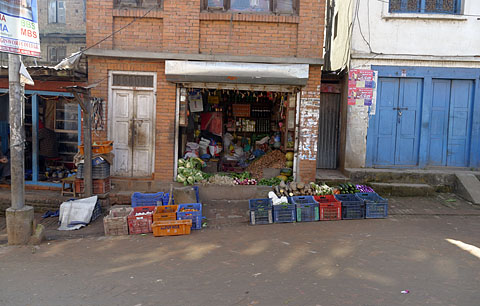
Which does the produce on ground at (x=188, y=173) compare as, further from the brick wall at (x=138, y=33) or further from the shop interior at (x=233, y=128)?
the brick wall at (x=138, y=33)

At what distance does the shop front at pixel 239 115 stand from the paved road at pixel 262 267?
9.92 feet

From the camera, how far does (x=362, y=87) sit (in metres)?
10.1

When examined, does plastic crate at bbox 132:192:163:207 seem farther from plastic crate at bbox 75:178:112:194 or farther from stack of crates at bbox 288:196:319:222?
stack of crates at bbox 288:196:319:222

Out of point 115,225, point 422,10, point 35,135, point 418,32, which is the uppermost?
point 422,10

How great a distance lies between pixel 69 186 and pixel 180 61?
4.02m

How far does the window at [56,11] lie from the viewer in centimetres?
2297

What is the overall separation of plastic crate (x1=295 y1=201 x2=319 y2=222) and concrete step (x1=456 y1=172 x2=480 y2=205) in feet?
13.8

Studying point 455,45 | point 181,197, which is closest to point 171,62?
point 181,197

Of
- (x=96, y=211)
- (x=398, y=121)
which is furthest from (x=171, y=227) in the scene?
(x=398, y=121)

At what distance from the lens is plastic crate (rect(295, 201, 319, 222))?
304 inches

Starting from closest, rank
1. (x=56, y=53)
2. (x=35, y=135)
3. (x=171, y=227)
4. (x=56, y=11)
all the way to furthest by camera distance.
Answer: (x=171, y=227)
(x=35, y=135)
(x=56, y=53)
(x=56, y=11)

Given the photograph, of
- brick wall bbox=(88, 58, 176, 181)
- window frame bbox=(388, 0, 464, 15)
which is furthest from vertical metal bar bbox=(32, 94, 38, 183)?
window frame bbox=(388, 0, 464, 15)

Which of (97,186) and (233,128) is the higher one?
(233,128)

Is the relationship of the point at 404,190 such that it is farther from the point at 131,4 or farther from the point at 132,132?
the point at 131,4
